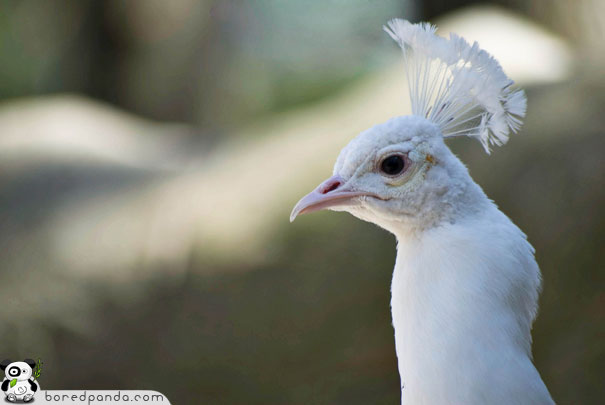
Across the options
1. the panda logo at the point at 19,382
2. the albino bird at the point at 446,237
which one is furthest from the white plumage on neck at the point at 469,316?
the panda logo at the point at 19,382

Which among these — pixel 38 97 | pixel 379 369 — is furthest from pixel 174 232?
pixel 38 97

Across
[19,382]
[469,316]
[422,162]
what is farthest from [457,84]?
[19,382]

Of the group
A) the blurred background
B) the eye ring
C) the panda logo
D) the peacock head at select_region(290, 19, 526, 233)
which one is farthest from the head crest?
the blurred background

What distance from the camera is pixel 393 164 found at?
929 mm

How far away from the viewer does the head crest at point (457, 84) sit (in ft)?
3.12

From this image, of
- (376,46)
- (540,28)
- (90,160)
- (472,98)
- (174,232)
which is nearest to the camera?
(472,98)

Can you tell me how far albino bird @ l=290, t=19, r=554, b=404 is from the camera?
0.85 meters

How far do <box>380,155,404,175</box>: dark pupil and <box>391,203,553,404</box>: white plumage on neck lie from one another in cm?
11

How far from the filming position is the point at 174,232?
2.27 metres

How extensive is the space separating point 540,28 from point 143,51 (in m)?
2.14

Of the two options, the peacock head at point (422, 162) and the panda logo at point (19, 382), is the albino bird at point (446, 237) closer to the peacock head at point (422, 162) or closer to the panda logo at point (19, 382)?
the peacock head at point (422, 162)

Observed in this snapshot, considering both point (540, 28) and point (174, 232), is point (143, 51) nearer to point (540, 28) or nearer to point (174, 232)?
point (174, 232)

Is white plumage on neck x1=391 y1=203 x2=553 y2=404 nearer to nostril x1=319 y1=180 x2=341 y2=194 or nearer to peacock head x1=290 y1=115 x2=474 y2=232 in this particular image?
peacock head x1=290 y1=115 x2=474 y2=232

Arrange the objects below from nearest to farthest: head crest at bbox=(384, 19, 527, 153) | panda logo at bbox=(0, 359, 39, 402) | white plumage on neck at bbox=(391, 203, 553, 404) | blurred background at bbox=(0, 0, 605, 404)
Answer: white plumage on neck at bbox=(391, 203, 553, 404)
head crest at bbox=(384, 19, 527, 153)
panda logo at bbox=(0, 359, 39, 402)
blurred background at bbox=(0, 0, 605, 404)
